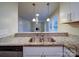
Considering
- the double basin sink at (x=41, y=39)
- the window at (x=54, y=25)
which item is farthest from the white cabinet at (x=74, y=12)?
the double basin sink at (x=41, y=39)

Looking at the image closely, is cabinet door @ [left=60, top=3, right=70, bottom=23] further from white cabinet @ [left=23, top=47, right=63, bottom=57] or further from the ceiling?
white cabinet @ [left=23, top=47, right=63, bottom=57]

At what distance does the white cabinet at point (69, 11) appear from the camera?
172 cm

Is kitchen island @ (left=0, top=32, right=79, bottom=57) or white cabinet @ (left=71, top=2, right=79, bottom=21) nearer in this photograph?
kitchen island @ (left=0, top=32, right=79, bottom=57)

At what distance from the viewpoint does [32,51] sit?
1554 mm

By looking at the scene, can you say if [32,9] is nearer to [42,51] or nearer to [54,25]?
Result: [54,25]

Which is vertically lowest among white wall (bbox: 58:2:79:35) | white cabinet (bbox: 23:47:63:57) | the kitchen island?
white cabinet (bbox: 23:47:63:57)

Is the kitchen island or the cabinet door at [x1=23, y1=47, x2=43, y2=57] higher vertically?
the kitchen island

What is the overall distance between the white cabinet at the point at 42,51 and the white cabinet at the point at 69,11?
434 millimetres

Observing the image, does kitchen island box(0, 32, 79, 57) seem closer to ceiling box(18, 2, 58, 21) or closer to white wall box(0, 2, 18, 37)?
white wall box(0, 2, 18, 37)

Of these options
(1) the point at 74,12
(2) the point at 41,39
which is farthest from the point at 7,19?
(1) the point at 74,12

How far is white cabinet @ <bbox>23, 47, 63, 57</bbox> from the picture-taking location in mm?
1549

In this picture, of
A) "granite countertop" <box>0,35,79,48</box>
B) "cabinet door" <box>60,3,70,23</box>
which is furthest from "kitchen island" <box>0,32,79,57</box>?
"cabinet door" <box>60,3,70,23</box>

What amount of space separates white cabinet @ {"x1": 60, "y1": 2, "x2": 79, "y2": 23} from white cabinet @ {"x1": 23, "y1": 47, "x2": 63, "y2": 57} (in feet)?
1.42

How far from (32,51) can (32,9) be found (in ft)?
1.87
